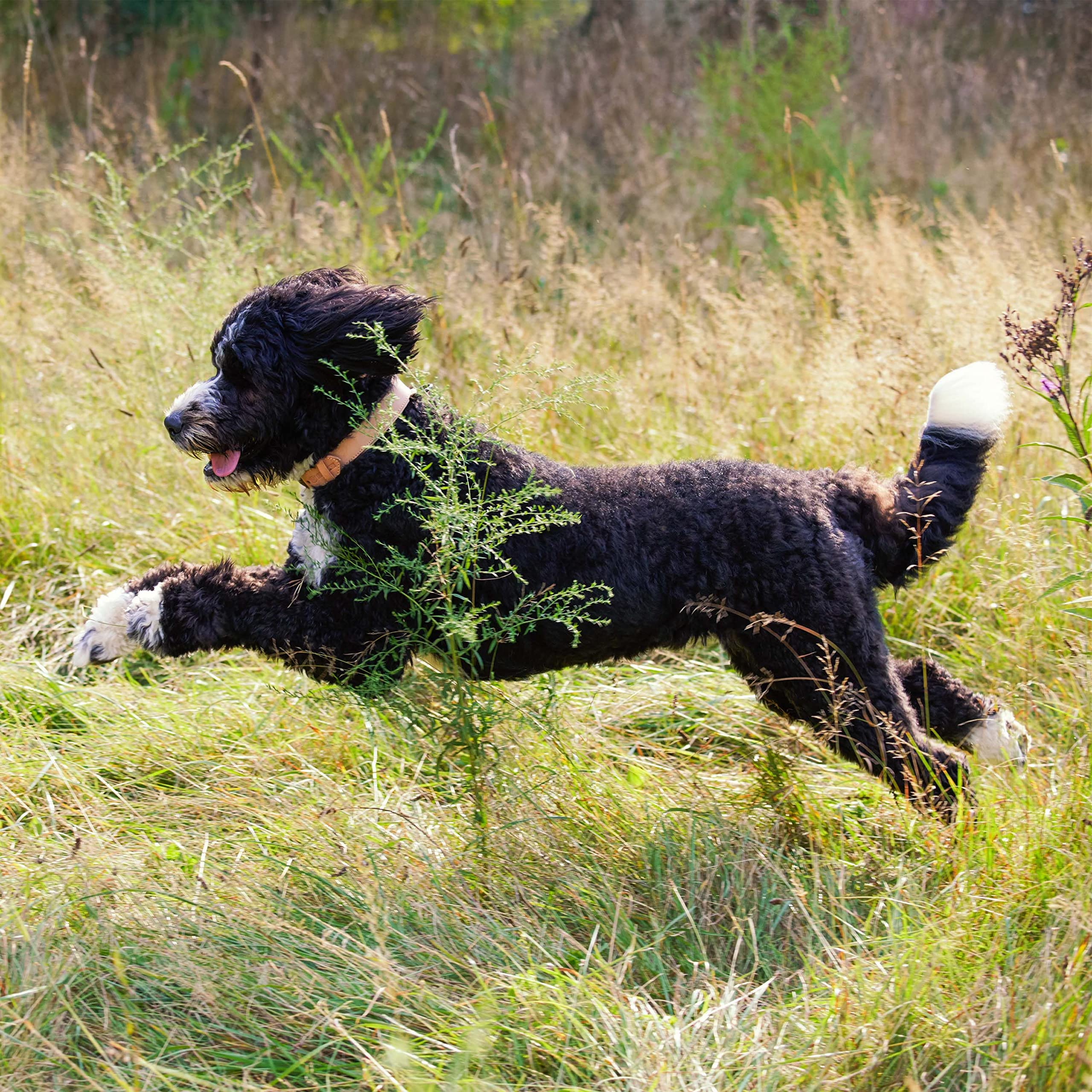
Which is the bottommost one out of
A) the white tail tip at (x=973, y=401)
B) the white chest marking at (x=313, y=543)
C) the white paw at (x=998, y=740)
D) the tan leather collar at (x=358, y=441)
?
the white paw at (x=998, y=740)

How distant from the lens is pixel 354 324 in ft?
9.77

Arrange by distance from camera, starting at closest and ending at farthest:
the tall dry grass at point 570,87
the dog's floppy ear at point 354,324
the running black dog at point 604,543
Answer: the running black dog at point 604,543 → the dog's floppy ear at point 354,324 → the tall dry grass at point 570,87

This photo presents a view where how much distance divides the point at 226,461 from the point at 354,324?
516 millimetres

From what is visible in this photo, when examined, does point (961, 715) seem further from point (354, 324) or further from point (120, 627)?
point (120, 627)

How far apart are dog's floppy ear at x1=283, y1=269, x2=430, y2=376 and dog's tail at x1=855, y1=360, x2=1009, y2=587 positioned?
1.32 meters

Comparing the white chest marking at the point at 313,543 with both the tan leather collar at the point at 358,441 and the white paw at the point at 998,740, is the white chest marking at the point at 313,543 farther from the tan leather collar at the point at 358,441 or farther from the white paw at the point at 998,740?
the white paw at the point at 998,740

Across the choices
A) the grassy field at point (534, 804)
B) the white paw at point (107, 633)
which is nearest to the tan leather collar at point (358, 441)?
the grassy field at point (534, 804)

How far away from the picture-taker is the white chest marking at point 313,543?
2938mm

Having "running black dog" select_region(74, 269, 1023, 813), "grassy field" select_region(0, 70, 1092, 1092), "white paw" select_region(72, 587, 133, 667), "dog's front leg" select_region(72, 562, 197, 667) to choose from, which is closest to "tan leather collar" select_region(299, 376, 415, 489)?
"running black dog" select_region(74, 269, 1023, 813)

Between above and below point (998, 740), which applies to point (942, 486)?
above

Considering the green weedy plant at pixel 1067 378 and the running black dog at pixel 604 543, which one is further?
the running black dog at pixel 604 543

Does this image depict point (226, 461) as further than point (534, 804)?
Yes

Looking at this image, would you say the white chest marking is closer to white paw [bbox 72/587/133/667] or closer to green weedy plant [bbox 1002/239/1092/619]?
white paw [bbox 72/587/133/667]

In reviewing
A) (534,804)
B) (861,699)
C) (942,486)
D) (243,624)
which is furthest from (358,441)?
(942,486)
